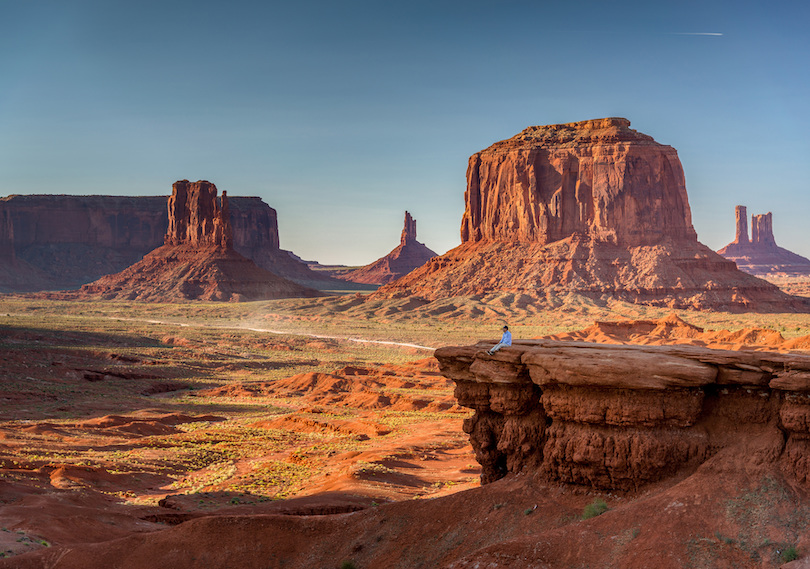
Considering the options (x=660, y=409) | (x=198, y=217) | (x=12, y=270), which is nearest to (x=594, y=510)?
(x=660, y=409)

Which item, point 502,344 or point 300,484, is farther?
point 300,484

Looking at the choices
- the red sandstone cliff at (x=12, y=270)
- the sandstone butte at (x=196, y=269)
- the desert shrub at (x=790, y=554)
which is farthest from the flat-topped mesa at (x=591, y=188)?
the red sandstone cliff at (x=12, y=270)

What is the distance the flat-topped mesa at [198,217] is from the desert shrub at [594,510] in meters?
138

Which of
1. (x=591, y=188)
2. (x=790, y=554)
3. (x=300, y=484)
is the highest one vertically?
(x=591, y=188)

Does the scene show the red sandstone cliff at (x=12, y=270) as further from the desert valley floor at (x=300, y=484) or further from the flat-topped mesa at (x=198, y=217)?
the desert valley floor at (x=300, y=484)

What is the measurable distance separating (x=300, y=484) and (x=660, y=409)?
44.5 feet

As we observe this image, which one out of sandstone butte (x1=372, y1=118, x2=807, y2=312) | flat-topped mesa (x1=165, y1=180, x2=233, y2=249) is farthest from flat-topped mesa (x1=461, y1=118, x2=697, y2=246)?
flat-topped mesa (x1=165, y1=180, x2=233, y2=249)

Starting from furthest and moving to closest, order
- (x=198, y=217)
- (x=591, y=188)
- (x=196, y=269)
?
(x=198, y=217) < (x=196, y=269) < (x=591, y=188)

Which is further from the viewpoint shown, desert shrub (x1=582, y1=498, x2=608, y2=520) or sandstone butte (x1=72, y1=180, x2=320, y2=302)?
sandstone butte (x1=72, y1=180, x2=320, y2=302)

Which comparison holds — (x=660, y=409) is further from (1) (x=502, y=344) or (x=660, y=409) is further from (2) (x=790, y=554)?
(1) (x=502, y=344)

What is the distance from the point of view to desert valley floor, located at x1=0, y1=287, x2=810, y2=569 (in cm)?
1041

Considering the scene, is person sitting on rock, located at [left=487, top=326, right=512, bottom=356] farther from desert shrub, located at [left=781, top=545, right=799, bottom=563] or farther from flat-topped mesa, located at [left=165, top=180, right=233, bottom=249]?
flat-topped mesa, located at [left=165, top=180, right=233, bottom=249]

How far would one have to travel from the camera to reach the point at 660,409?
Answer: 11633mm

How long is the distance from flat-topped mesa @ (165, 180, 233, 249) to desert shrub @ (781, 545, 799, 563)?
140435 mm
